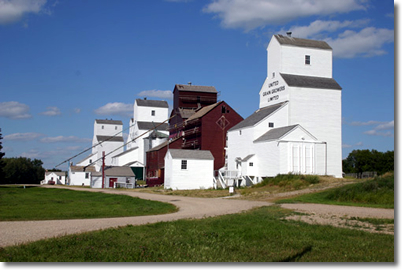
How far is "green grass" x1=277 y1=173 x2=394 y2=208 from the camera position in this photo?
24234 millimetres

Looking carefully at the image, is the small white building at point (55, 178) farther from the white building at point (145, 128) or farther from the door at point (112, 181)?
the door at point (112, 181)

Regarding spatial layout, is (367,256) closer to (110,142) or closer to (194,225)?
(194,225)

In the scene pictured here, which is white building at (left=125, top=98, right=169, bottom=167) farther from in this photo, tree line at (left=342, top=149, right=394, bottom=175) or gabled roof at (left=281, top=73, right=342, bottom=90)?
tree line at (left=342, top=149, right=394, bottom=175)

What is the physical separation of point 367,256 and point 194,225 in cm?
693

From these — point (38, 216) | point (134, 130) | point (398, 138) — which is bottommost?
point (38, 216)

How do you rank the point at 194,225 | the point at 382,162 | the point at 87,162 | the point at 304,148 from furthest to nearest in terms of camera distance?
the point at 87,162 < the point at 382,162 < the point at 304,148 < the point at 194,225

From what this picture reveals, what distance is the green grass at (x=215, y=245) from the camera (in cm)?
1028

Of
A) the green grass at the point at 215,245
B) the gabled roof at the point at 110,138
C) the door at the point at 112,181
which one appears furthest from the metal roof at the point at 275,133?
the gabled roof at the point at 110,138

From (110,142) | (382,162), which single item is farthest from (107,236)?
(110,142)

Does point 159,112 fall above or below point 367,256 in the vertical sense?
above

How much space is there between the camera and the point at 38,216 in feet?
65.3

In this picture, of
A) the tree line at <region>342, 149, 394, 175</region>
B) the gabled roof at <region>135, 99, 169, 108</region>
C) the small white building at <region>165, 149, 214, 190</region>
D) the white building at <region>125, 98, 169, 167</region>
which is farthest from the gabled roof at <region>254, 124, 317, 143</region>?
the gabled roof at <region>135, 99, 169, 108</region>

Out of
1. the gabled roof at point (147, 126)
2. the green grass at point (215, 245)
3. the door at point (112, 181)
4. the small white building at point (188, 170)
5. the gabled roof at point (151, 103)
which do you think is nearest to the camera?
the green grass at point (215, 245)

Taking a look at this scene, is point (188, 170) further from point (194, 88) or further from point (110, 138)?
point (110, 138)
